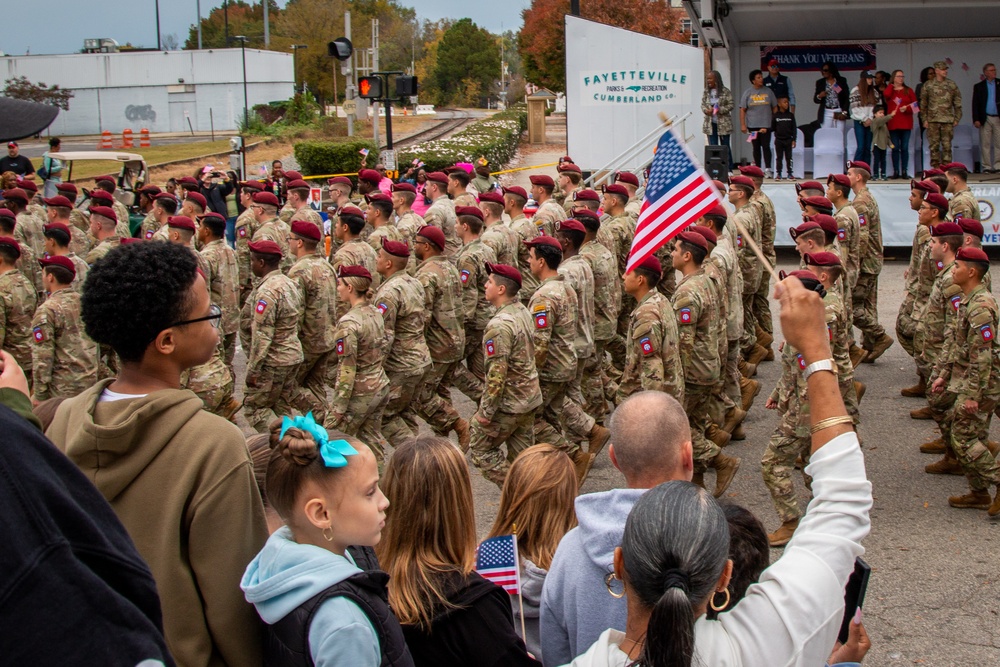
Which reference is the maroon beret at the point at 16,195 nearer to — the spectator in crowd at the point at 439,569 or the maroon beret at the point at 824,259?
the maroon beret at the point at 824,259

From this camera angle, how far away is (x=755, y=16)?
62.1ft

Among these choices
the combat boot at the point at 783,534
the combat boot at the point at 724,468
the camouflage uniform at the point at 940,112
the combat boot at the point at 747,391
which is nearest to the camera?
the combat boot at the point at 783,534

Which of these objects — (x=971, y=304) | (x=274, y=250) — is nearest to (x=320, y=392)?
(x=274, y=250)

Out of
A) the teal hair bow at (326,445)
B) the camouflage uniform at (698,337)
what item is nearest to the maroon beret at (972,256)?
the camouflage uniform at (698,337)

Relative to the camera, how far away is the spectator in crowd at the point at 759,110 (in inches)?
742

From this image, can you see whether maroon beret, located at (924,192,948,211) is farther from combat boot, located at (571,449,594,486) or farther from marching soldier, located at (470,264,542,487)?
marching soldier, located at (470,264,542,487)

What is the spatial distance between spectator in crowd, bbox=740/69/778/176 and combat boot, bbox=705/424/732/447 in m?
11.6

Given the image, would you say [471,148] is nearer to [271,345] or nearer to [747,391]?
[747,391]

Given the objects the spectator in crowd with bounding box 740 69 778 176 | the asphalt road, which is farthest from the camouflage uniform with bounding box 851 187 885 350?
the spectator in crowd with bounding box 740 69 778 176

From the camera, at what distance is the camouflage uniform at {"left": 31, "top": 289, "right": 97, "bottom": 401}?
845 cm

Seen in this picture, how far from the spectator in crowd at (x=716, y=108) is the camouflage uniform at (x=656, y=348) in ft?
39.8

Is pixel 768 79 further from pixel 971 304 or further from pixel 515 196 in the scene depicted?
pixel 971 304

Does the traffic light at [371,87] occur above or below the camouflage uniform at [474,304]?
above

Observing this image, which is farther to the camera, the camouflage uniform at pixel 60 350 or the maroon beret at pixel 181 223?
the maroon beret at pixel 181 223
